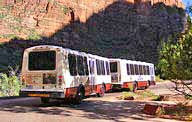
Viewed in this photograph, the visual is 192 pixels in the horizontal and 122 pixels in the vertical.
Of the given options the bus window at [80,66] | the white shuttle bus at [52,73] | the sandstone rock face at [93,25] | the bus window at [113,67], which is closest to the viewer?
the white shuttle bus at [52,73]

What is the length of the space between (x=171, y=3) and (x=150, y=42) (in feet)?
134

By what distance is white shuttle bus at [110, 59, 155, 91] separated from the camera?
2962cm

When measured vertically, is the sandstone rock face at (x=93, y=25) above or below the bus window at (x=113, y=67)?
above

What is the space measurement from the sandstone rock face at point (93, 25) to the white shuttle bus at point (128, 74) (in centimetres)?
4493

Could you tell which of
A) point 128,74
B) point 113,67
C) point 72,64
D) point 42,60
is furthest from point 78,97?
point 128,74

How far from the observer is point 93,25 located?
337ft

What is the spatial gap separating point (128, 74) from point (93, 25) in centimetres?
7256

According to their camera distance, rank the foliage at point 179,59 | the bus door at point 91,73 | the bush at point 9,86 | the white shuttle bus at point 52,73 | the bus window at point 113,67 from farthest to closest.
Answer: the bus window at point 113,67, the bush at point 9,86, the bus door at point 91,73, the white shuttle bus at point 52,73, the foliage at point 179,59

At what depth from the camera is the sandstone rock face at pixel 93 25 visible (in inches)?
3428

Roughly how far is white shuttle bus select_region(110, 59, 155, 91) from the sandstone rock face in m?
44.9

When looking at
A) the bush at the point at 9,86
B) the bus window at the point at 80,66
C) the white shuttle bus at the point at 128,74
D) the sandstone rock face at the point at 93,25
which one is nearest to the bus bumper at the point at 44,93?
the bus window at the point at 80,66

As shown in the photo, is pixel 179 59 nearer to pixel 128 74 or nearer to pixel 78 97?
pixel 78 97

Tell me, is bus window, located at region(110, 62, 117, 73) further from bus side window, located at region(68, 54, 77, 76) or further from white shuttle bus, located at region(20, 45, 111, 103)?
bus side window, located at region(68, 54, 77, 76)

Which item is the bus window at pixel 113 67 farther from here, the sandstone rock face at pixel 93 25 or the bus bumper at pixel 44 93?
the sandstone rock face at pixel 93 25
